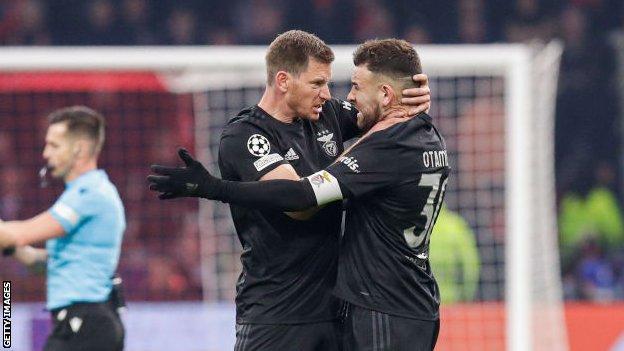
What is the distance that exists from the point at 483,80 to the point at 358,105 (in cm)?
349

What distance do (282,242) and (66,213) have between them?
1.78m

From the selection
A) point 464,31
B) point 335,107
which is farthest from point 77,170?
point 464,31

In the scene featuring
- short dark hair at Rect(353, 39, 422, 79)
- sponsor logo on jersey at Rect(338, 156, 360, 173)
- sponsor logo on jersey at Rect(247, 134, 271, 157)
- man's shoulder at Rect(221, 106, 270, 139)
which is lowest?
sponsor logo on jersey at Rect(338, 156, 360, 173)

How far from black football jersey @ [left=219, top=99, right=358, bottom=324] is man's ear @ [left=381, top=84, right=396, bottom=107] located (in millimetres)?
367

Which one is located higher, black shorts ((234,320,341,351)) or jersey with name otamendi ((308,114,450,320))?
jersey with name otamendi ((308,114,450,320))

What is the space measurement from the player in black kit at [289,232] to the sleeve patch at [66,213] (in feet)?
5.14

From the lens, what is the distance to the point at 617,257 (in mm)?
13070

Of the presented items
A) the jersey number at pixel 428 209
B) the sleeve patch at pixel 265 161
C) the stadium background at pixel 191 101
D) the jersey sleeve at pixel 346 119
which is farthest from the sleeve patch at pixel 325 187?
the stadium background at pixel 191 101

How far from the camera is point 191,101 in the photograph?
39.3ft

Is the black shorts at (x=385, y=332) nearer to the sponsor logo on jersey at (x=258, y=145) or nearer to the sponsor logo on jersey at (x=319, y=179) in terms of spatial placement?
the sponsor logo on jersey at (x=319, y=179)

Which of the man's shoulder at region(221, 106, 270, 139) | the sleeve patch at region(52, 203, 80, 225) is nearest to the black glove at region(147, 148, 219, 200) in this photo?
the man's shoulder at region(221, 106, 270, 139)

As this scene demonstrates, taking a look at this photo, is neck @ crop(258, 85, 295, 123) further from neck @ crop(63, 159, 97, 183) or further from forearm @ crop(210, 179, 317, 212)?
neck @ crop(63, 159, 97, 183)

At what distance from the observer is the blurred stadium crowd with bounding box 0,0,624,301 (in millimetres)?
14336

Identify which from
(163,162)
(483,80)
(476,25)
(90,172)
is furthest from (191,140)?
(476,25)
